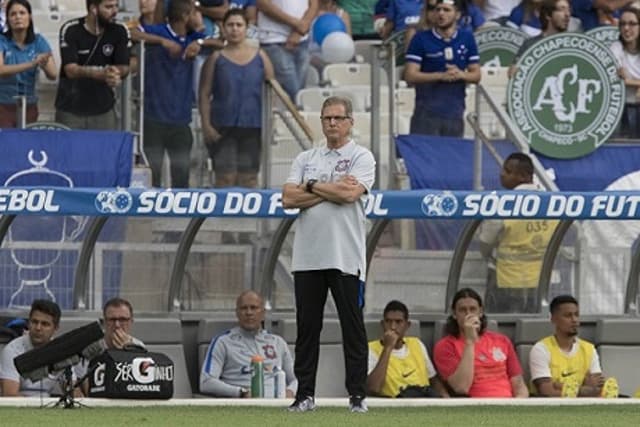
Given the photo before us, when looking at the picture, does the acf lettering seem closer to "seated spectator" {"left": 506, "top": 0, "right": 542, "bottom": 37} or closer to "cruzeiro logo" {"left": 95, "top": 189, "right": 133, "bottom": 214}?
"seated spectator" {"left": 506, "top": 0, "right": 542, "bottom": 37}

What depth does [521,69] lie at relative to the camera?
60.0 ft

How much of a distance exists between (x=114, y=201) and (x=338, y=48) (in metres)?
4.52

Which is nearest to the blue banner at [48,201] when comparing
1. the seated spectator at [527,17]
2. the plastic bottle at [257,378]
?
the plastic bottle at [257,378]

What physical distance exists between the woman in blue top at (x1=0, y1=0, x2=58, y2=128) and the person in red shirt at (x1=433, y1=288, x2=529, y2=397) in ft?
13.9

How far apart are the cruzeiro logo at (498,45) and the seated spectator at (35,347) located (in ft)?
22.4

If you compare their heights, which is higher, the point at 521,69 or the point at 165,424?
the point at 521,69

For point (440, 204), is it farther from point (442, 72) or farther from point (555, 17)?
point (555, 17)

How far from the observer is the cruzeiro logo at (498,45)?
19.8 metres

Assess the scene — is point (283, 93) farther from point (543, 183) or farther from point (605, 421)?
point (605, 421)

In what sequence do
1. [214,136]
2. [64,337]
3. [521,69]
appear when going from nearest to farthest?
1. [64,337]
2. [214,136]
3. [521,69]

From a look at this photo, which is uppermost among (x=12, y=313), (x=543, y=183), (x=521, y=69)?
(x=521, y=69)

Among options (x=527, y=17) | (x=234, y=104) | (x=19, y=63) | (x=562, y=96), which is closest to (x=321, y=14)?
(x=234, y=104)

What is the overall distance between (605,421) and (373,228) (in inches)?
169

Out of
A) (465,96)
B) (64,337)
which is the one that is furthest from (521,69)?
(64,337)
